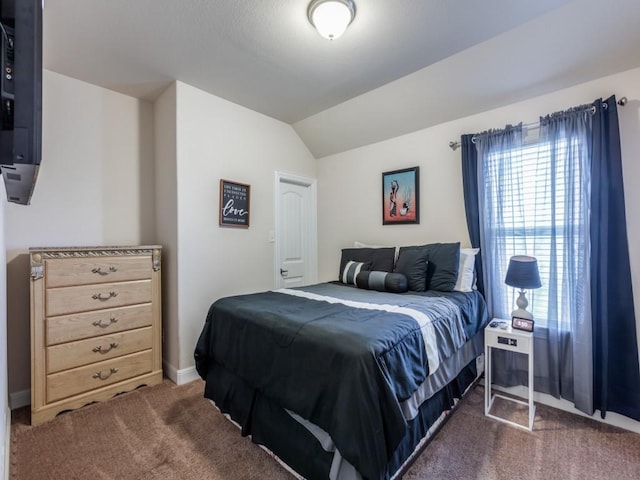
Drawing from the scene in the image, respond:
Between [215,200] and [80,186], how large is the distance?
108 cm

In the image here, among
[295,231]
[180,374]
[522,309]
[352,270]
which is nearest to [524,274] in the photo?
[522,309]

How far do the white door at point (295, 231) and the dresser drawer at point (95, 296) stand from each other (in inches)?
55.2

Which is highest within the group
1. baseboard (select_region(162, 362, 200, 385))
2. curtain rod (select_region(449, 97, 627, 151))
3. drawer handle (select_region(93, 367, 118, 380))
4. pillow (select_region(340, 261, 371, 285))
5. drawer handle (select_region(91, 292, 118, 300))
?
curtain rod (select_region(449, 97, 627, 151))

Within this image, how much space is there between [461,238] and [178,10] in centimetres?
274

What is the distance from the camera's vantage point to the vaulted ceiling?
1.79m

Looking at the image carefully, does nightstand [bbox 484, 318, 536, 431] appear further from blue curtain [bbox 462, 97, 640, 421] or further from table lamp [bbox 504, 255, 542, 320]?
blue curtain [bbox 462, 97, 640, 421]

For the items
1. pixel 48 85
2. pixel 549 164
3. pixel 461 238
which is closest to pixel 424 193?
pixel 461 238

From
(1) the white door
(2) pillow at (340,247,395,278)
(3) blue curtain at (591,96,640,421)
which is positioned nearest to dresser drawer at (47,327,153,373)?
(1) the white door

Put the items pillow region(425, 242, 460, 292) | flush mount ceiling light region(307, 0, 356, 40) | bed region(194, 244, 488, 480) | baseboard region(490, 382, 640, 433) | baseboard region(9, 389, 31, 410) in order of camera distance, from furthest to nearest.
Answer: pillow region(425, 242, 460, 292) < baseboard region(9, 389, 31, 410) < baseboard region(490, 382, 640, 433) < flush mount ceiling light region(307, 0, 356, 40) < bed region(194, 244, 488, 480)

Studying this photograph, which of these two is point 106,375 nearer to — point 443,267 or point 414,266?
point 414,266

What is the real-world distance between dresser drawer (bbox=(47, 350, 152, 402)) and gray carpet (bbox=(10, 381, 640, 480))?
159 millimetres

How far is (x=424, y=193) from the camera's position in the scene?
3.01 metres

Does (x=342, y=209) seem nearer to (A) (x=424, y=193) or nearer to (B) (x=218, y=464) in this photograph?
(A) (x=424, y=193)

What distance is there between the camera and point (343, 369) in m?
1.31
